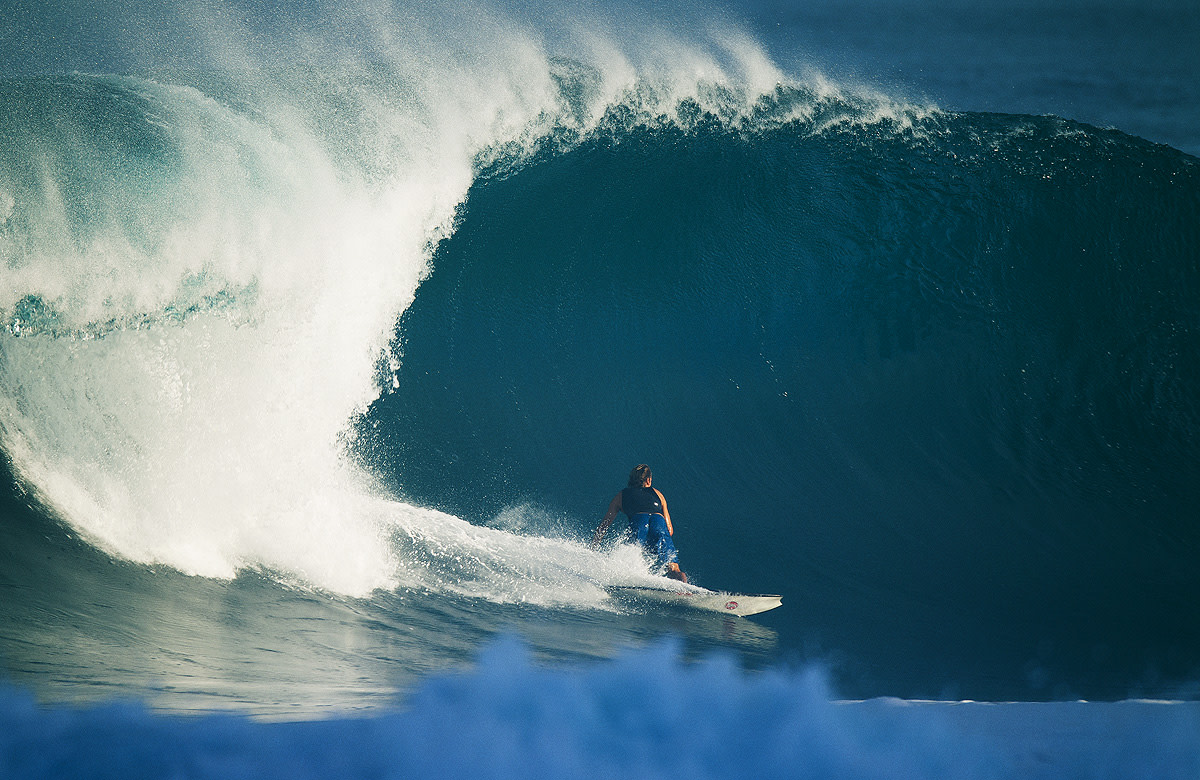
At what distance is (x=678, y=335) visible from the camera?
6.29 meters

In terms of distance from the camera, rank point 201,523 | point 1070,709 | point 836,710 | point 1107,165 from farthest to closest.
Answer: point 1107,165
point 201,523
point 1070,709
point 836,710

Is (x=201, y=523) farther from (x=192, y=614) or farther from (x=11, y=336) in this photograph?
(x=11, y=336)

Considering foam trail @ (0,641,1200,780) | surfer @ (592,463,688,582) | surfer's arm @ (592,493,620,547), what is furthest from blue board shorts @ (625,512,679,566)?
foam trail @ (0,641,1200,780)

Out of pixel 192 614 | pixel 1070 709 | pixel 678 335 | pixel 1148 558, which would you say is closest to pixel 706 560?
pixel 678 335

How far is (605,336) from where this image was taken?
6363 mm

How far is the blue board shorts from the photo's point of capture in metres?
4.89

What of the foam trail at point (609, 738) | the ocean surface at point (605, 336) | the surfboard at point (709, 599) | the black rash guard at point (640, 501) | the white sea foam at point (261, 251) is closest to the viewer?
the foam trail at point (609, 738)

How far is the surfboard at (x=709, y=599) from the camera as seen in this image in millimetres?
4332

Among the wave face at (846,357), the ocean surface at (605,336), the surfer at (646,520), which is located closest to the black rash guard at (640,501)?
the surfer at (646,520)

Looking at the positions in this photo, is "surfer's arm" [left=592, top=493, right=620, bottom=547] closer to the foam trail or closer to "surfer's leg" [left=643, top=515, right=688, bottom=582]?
"surfer's leg" [left=643, top=515, right=688, bottom=582]

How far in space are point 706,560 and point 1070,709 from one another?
2.61 metres

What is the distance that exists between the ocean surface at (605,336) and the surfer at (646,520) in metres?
0.18

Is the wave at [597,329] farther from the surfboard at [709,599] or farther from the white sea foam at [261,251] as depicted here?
the surfboard at [709,599]

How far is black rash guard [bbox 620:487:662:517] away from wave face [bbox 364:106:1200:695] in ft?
2.31
